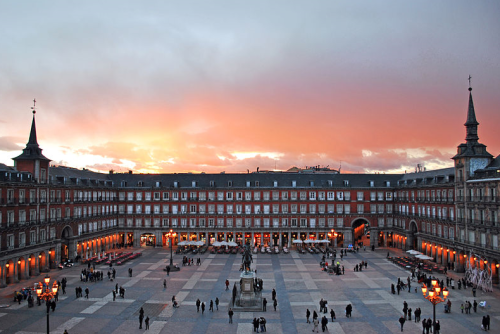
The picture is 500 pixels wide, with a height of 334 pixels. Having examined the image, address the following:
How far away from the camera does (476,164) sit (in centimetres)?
5844

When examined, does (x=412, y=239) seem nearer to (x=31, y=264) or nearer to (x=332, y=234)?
(x=332, y=234)

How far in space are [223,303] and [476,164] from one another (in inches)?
1752

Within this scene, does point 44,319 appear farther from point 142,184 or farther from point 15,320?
point 142,184

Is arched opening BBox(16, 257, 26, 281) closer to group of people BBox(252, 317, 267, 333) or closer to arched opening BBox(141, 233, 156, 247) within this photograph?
arched opening BBox(141, 233, 156, 247)

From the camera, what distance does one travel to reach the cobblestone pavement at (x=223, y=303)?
3559cm

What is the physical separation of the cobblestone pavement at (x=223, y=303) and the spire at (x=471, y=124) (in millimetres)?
21648

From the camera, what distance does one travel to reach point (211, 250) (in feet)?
269

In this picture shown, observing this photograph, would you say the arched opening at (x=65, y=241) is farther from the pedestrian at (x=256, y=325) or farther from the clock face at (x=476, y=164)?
the clock face at (x=476, y=164)

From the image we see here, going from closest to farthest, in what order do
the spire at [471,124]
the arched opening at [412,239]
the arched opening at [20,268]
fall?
the arched opening at [20,268]
the spire at [471,124]
the arched opening at [412,239]

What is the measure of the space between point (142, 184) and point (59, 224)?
2769 cm

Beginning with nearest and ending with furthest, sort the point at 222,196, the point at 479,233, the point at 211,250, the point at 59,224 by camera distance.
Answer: the point at 479,233
the point at 59,224
the point at 211,250
the point at 222,196

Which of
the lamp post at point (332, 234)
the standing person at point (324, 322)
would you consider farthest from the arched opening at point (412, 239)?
the standing person at point (324, 322)

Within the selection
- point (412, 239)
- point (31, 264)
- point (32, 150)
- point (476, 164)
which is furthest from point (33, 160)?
point (412, 239)

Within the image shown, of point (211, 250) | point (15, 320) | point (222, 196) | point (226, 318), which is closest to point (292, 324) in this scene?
point (226, 318)
